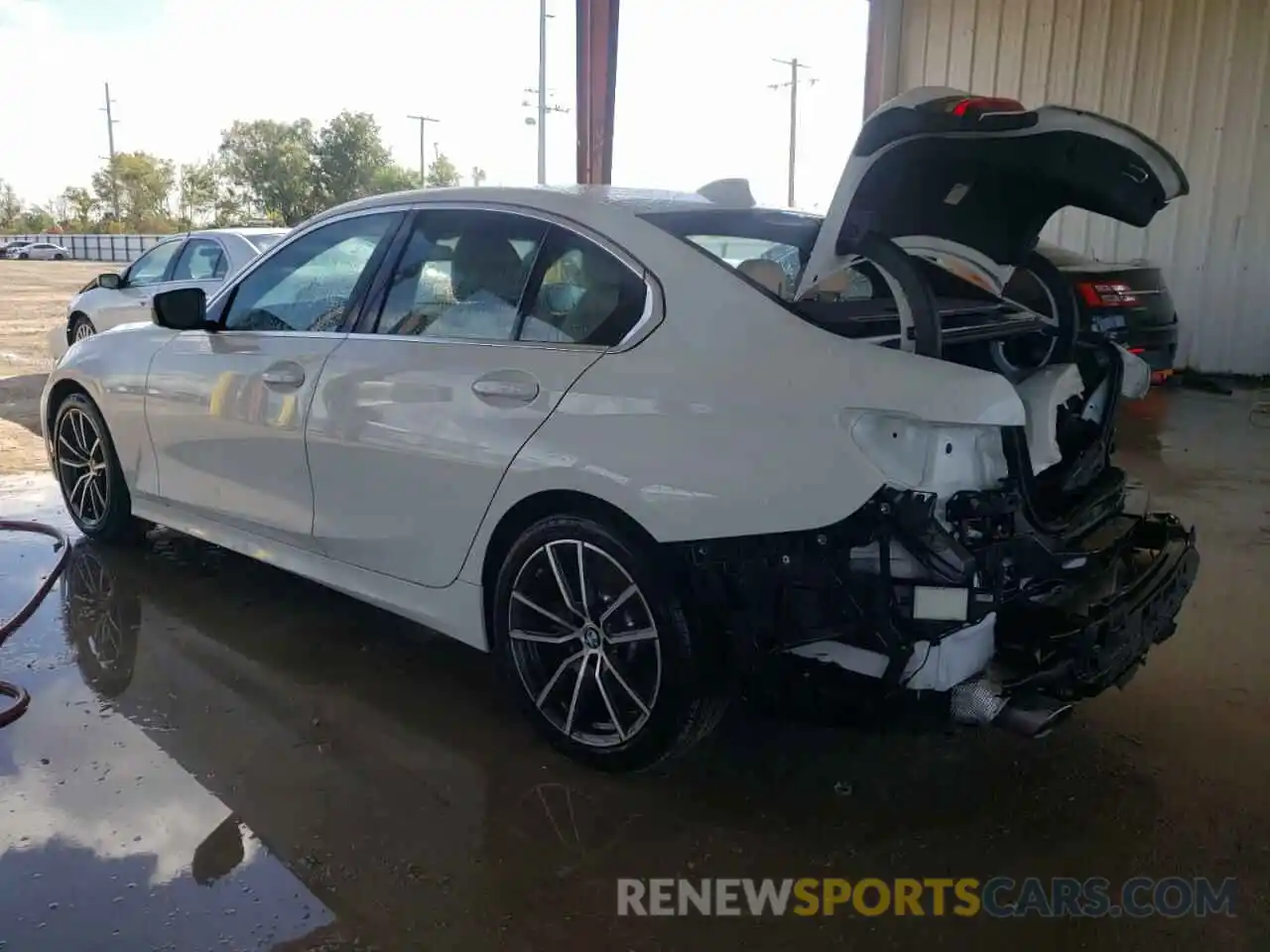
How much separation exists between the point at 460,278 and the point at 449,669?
1.33 metres

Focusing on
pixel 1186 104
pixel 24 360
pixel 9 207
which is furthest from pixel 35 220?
pixel 1186 104

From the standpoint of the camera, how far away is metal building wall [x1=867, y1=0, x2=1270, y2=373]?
9.99 m

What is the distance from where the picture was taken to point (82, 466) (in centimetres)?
477

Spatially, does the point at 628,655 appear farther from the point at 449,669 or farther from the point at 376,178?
the point at 376,178

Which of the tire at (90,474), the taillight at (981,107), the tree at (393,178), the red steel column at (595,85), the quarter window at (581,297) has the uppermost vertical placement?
the tree at (393,178)

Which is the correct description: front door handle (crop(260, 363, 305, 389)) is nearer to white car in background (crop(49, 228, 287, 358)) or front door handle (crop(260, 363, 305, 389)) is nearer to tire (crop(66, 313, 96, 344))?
white car in background (crop(49, 228, 287, 358))

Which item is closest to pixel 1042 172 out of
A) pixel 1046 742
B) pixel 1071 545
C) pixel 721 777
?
pixel 1071 545

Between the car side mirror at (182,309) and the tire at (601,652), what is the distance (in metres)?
1.78

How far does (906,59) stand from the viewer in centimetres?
1157

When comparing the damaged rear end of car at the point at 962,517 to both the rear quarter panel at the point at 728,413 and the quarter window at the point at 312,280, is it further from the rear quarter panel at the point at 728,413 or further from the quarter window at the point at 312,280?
the quarter window at the point at 312,280

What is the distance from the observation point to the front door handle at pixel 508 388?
281cm

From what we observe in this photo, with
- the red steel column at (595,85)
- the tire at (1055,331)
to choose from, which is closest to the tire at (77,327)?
the red steel column at (595,85)

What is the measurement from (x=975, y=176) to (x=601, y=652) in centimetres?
161

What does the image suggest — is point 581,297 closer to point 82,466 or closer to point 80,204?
point 82,466
